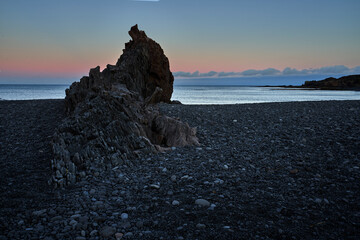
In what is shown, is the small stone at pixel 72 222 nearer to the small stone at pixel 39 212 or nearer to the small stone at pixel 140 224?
the small stone at pixel 39 212

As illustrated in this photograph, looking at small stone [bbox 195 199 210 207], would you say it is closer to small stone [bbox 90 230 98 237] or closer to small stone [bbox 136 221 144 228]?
small stone [bbox 136 221 144 228]

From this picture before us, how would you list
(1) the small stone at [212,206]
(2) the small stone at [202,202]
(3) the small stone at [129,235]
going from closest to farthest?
(3) the small stone at [129,235] → (1) the small stone at [212,206] → (2) the small stone at [202,202]

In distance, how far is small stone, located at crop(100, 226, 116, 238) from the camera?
12.5 ft

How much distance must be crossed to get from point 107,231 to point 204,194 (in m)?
2.24

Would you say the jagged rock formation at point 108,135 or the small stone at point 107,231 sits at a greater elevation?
the jagged rock formation at point 108,135

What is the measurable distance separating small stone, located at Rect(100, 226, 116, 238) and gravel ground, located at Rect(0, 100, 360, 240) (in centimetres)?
2

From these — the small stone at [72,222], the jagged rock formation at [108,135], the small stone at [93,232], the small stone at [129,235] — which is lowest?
the small stone at [129,235]

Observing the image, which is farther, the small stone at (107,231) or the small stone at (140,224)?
the small stone at (140,224)

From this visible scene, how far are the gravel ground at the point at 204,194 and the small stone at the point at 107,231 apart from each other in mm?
20

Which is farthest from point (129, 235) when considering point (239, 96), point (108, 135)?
point (239, 96)

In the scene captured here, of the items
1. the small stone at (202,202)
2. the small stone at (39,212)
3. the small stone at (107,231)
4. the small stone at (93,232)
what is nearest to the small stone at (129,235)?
the small stone at (107,231)

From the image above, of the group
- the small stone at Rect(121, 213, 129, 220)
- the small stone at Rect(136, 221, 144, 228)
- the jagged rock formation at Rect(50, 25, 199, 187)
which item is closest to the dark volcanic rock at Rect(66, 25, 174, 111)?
the jagged rock formation at Rect(50, 25, 199, 187)

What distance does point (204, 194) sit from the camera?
5203 mm

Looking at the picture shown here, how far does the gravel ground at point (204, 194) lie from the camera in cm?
392
